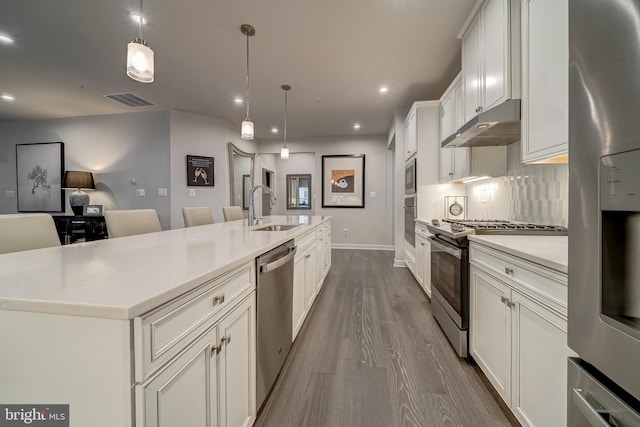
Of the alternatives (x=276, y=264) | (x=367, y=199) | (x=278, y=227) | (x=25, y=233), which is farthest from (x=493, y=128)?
(x=367, y=199)

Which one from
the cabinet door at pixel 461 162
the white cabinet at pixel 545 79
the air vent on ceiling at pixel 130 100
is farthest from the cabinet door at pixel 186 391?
the air vent on ceiling at pixel 130 100

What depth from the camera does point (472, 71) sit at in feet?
7.06

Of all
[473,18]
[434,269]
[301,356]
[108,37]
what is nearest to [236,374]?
[301,356]

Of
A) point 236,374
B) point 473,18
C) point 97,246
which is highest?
point 473,18

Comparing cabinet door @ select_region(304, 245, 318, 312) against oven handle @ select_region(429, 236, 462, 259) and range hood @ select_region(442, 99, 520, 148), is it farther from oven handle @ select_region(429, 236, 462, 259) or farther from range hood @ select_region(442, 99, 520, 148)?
range hood @ select_region(442, 99, 520, 148)

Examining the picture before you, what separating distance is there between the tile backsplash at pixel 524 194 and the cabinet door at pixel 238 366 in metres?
1.97

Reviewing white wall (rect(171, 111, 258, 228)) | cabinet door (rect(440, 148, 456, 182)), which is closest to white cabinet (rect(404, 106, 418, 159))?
cabinet door (rect(440, 148, 456, 182))

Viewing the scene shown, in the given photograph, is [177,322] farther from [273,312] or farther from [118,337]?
[273,312]

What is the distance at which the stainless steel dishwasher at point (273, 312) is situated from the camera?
1209 millimetres

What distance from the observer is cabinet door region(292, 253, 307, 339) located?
5.97ft

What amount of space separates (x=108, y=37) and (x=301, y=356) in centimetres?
350

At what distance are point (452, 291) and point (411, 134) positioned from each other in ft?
8.14

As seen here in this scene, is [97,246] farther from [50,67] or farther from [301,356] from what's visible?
[50,67]

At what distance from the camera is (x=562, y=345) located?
913 mm
